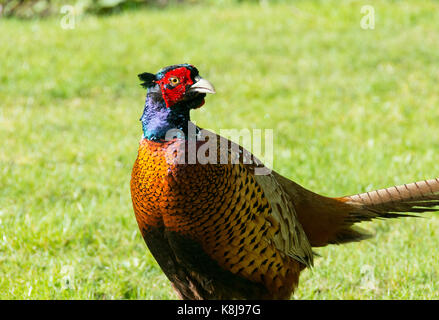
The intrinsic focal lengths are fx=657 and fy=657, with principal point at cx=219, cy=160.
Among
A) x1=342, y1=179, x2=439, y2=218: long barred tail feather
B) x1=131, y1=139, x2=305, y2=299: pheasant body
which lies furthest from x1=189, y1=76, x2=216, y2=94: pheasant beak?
x1=342, y1=179, x2=439, y2=218: long barred tail feather

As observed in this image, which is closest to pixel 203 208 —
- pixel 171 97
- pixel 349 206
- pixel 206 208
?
pixel 206 208

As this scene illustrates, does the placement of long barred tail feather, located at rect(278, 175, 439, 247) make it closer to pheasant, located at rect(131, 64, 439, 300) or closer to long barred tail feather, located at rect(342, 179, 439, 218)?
long barred tail feather, located at rect(342, 179, 439, 218)

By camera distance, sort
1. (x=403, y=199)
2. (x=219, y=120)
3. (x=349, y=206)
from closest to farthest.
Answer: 1. (x=403, y=199)
2. (x=349, y=206)
3. (x=219, y=120)

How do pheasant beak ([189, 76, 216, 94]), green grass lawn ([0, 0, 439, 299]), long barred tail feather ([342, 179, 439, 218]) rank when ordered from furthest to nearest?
green grass lawn ([0, 0, 439, 299])
long barred tail feather ([342, 179, 439, 218])
pheasant beak ([189, 76, 216, 94])

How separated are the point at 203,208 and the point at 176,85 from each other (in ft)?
1.82

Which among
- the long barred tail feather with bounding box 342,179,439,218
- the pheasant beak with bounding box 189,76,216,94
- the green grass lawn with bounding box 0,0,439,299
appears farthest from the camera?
the green grass lawn with bounding box 0,0,439,299

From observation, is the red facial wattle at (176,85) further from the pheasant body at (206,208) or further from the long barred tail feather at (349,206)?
the long barred tail feather at (349,206)

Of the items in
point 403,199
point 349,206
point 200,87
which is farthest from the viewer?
point 349,206

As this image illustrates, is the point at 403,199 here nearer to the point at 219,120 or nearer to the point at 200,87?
the point at 200,87

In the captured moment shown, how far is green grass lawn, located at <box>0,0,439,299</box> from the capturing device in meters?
4.11

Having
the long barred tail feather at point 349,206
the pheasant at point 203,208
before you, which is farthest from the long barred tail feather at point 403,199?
the pheasant at point 203,208

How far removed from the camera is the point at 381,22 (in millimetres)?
9664

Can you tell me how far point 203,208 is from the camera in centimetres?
289

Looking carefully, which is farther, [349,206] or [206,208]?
[349,206]
